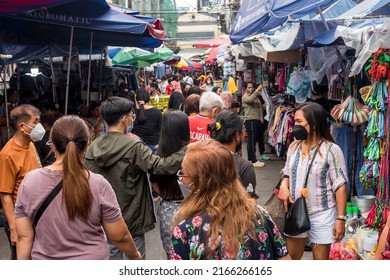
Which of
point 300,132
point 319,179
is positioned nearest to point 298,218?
point 319,179

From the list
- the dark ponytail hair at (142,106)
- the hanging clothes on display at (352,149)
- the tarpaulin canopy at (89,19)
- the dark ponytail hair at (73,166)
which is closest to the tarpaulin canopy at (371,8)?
the hanging clothes on display at (352,149)

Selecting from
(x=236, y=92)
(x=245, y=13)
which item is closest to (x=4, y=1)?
(x=245, y=13)

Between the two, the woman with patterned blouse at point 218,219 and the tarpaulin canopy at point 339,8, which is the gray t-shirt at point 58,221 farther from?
the tarpaulin canopy at point 339,8

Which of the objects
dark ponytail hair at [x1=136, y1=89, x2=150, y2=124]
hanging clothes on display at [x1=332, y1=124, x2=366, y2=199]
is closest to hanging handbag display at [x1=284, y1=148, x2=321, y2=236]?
hanging clothes on display at [x1=332, y1=124, x2=366, y2=199]

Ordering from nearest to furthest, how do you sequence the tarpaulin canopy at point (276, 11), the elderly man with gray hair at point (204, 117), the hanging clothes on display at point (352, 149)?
1. the tarpaulin canopy at point (276, 11)
2. the elderly man with gray hair at point (204, 117)
3. the hanging clothes on display at point (352, 149)

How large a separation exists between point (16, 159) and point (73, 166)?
4.47ft

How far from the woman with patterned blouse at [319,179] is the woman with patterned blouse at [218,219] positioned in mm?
1780

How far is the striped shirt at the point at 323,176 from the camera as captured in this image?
436cm

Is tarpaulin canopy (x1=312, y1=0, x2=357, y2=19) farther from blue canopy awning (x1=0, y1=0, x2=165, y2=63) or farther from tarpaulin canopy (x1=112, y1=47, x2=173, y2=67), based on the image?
tarpaulin canopy (x1=112, y1=47, x2=173, y2=67)

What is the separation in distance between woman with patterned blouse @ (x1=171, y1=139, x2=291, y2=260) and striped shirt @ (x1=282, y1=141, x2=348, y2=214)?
5.83ft

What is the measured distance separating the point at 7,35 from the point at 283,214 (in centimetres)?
611

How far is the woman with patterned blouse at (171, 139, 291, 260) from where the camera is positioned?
2.54 m

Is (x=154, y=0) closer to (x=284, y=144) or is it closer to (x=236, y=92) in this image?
(x=236, y=92)

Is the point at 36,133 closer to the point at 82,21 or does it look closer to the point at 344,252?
the point at 344,252
